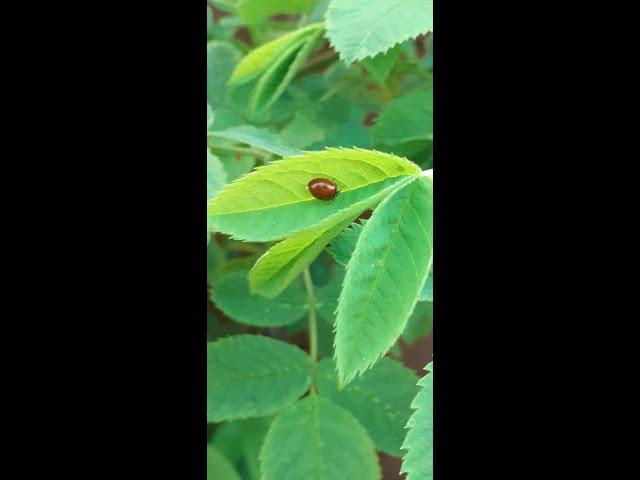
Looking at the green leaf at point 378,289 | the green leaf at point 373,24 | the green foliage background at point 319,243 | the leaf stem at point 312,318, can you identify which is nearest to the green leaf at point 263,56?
the green foliage background at point 319,243

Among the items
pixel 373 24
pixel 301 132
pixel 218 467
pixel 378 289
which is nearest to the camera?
pixel 378 289

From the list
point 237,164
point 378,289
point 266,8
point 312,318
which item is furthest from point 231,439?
point 266,8

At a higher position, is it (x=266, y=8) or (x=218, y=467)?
(x=266, y=8)

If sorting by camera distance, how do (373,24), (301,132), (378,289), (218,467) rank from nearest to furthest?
(378,289) → (373,24) → (218,467) → (301,132)

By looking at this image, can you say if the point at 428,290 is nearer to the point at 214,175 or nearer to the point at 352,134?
the point at 214,175
